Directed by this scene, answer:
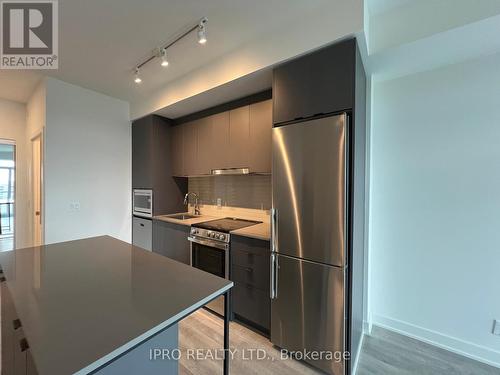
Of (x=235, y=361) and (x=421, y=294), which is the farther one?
(x=421, y=294)

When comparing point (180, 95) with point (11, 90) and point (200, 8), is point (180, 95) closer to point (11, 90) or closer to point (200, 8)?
point (200, 8)

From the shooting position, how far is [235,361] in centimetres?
180

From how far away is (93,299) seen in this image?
983 millimetres

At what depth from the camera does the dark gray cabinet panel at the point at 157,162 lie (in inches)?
131

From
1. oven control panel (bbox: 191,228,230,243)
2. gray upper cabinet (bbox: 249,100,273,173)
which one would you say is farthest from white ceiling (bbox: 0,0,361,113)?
oven control panel (bbox: 191,228,230,243)

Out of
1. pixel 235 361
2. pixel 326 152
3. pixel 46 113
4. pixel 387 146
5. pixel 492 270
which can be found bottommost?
pixel 235 361

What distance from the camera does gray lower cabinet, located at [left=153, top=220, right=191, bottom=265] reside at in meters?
2.79

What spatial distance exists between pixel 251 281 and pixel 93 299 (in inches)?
56.5

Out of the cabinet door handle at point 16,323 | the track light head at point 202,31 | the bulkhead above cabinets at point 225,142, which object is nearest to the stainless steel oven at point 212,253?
the bulkhead above cabinets at point 225,142

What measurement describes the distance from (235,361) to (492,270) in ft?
7.02

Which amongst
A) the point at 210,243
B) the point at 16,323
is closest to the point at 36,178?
the point at 210,243

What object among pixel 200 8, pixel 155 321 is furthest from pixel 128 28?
pixel 155 321

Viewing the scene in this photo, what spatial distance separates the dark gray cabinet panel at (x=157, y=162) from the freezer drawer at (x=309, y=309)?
2.18m

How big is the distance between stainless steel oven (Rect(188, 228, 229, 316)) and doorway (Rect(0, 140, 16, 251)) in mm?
3484
